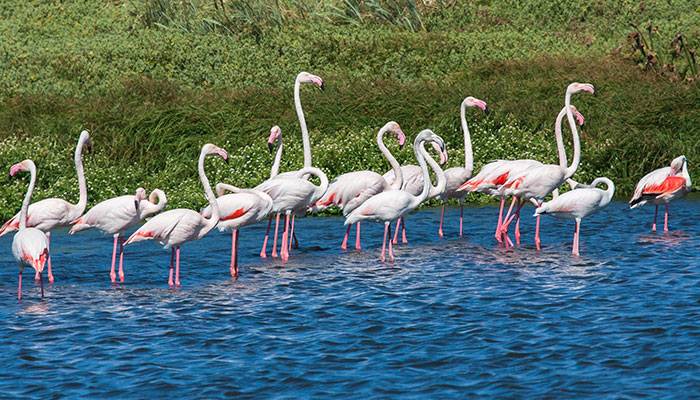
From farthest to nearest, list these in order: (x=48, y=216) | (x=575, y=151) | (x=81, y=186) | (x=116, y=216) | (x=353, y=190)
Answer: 1. (x=575, y=151)
2. (x=353, y=190)
3. (x=81, y=186)
4. (x=48, y=216)
5. (x=116, y=216)

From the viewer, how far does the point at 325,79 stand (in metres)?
20.8

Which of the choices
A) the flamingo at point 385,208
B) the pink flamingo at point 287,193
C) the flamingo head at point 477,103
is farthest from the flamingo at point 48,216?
the flamingo head at point 477,103

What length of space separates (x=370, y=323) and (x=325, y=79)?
35.6 ft

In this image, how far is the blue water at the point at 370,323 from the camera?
861cm

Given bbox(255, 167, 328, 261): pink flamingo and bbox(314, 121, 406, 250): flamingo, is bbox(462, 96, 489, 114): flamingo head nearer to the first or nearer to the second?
bbox(314, 121, 406, 250): flamingo

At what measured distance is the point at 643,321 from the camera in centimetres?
1021

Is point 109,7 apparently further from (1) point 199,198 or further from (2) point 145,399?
(2) point 145,399

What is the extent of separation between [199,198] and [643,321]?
7392 millimetres

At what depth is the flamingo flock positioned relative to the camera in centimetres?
1220

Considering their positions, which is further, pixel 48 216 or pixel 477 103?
pixel 477 103

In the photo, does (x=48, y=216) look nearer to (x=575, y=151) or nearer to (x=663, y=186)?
(x=575, y=151)

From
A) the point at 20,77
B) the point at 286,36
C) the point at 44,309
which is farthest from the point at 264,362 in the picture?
the point at 286,36

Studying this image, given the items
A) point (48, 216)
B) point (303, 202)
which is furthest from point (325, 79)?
point (48, 216)

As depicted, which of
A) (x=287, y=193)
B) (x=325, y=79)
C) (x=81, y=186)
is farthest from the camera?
(x=325, y=79)
